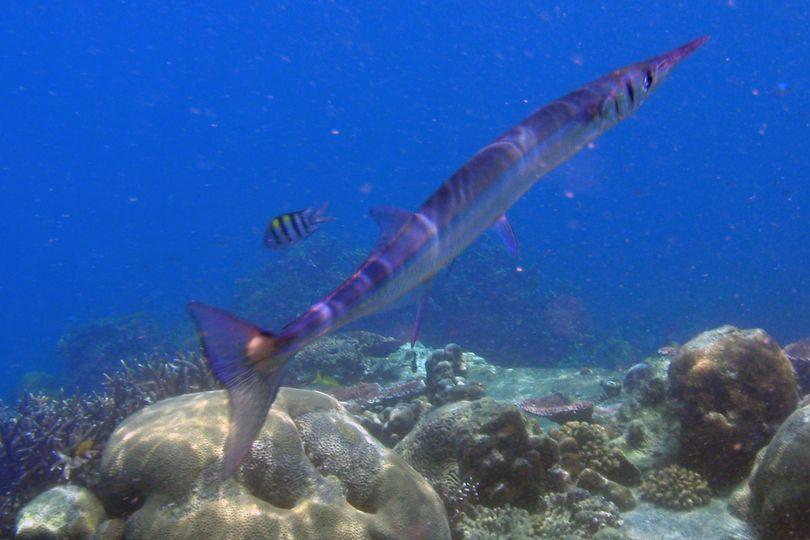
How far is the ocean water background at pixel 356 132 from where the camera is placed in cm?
11031

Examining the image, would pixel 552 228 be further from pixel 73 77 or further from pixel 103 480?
pixel 73 77

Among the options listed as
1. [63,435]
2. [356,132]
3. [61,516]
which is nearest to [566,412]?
[61,516]

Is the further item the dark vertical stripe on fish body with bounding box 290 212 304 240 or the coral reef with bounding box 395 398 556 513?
the dark vertical stripe on fish body with bounding box 290 212 304 240

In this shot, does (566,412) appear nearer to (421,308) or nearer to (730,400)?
(730,400)

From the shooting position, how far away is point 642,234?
11212 centimetres

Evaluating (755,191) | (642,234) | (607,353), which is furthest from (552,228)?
(607,353)

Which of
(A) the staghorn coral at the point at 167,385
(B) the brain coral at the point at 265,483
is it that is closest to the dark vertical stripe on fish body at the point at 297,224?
(A) the staghorn coral at the point at 167,385

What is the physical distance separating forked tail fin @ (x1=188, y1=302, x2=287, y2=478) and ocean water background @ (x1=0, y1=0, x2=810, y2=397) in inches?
2756

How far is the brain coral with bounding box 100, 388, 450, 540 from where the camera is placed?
3.76m

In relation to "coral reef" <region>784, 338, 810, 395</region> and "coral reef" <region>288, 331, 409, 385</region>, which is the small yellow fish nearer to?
"coral reef" <region>288, 331, 409, 385</region>

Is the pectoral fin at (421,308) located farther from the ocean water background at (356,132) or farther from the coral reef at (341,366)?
the ocean water background at (356,132)

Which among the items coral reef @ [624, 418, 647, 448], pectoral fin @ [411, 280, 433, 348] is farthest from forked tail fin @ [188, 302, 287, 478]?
coral reef @ [624, 418, 647, 448]

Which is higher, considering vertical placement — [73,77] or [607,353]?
[73,77]

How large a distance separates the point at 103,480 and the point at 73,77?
193 m
